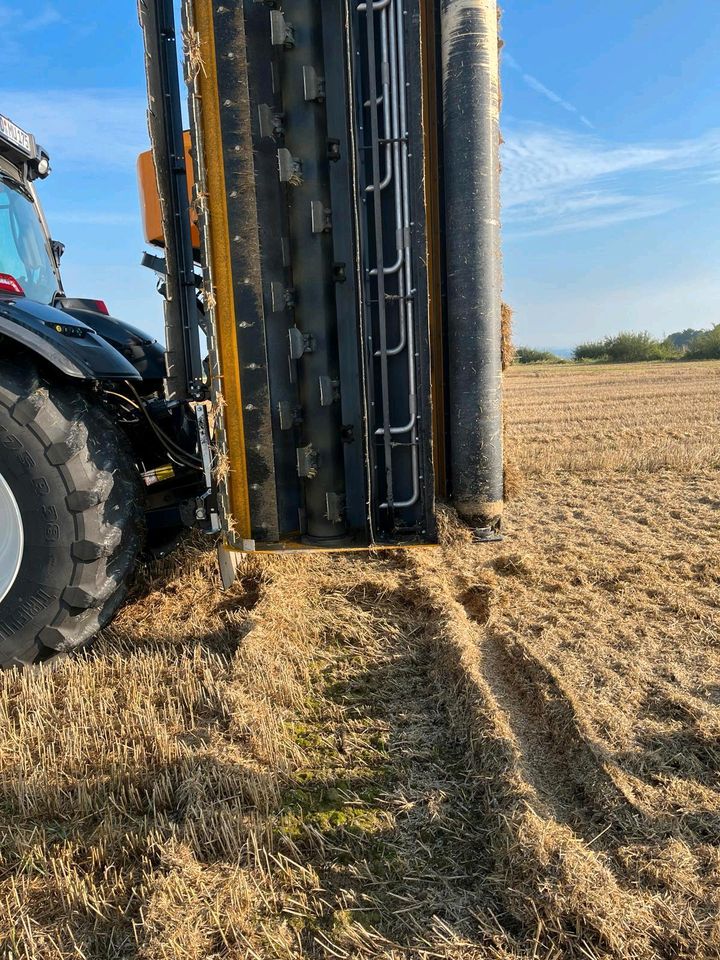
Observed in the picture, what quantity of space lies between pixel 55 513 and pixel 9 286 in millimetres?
1273

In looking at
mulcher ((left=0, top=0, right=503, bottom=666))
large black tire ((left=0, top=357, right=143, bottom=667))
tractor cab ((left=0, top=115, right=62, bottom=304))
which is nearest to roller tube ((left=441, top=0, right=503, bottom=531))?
mulcher ((left=0, top=0, right=503, bottom=666))

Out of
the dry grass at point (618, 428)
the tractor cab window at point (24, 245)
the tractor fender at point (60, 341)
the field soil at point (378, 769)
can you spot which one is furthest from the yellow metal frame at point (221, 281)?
the dry grass at point (618, 428)

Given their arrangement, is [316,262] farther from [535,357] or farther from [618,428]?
[535,357]

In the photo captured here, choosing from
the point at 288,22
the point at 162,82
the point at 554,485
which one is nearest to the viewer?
the point at 288,22

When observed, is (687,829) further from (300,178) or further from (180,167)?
(180,167)

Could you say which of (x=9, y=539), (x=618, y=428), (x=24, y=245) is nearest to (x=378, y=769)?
(x=9, y=539)

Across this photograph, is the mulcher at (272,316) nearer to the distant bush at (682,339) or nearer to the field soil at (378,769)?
the field soil at (378,769)

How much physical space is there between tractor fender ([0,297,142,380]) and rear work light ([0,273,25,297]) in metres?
0.18

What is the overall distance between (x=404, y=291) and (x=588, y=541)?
2.27m

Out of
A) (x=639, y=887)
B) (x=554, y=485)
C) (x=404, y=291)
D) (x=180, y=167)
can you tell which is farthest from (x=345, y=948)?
(x=554, y=485)

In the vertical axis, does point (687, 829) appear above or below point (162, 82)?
below

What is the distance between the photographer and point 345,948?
145 cm

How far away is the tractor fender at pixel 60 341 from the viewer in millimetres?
2490

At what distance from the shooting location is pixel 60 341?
2631mm
